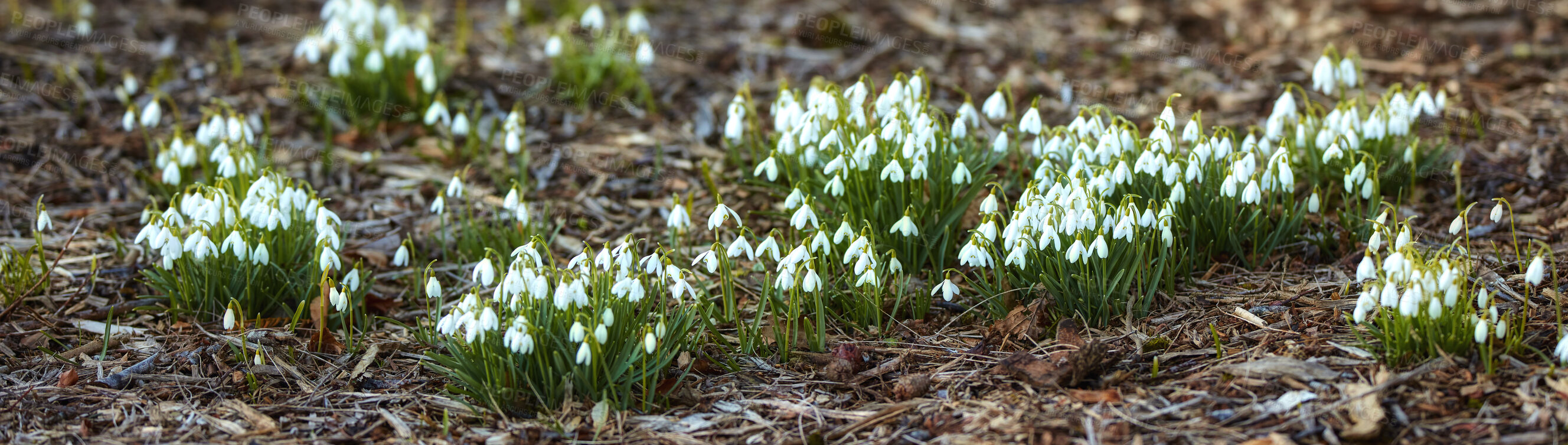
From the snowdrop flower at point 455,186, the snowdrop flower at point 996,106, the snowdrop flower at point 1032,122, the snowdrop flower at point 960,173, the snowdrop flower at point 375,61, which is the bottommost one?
the snowdrop flower at point 455,186

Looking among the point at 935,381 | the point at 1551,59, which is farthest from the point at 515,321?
the point at 1551,59

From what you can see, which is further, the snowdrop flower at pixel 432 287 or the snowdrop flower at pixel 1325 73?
the snowdrop flower at pixel 1325 73

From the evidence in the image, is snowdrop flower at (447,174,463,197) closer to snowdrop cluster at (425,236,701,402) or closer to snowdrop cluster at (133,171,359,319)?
snowdrop cluster at (133,171,359,319)

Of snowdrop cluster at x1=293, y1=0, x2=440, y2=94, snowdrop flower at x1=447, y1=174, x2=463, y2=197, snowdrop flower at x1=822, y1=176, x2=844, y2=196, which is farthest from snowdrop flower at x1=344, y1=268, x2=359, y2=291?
snowdrop cluster at x1=293, y1=0, x2=440, y2=94

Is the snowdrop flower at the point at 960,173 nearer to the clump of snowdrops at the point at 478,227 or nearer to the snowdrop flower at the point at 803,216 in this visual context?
the snowdrop flower at the point at 803,216

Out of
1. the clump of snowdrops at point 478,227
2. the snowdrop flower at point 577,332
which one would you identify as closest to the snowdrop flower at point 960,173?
the snowdrop flower at point 577,332

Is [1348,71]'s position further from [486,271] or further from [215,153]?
[215,153]
